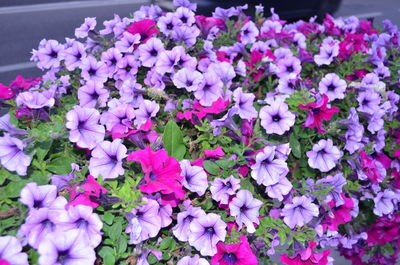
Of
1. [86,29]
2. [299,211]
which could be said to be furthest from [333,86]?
[86,29]

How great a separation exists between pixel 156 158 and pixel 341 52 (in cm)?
155

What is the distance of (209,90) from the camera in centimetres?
192

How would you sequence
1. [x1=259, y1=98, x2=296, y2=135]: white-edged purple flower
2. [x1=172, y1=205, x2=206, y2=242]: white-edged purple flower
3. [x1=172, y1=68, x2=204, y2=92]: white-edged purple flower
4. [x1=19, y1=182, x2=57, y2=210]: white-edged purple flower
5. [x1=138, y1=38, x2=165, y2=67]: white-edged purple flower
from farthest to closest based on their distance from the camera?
1. [x1=138, y1=38, x2=165, y2=67]: white-edged purple flower
2. [x1=172, y1=68, x2=204, y2=92]: white-edged purple flower
3. [x1=259, y1=98, x2=296, y2=135]: white-edged purple flower
4. [x1=172, y1=205, x2=206, y2=242]: white-edged purple flower
5. [x1=19, y1=182, x2=57, y2=210]: white-edged purple flower

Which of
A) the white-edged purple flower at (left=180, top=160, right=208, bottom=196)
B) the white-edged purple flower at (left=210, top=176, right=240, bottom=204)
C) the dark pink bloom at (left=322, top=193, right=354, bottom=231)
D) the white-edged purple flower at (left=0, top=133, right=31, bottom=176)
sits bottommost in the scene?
the dark pink bloom at (left=322, top=193, right=354, bottom=231)

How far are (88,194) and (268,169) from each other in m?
0.67

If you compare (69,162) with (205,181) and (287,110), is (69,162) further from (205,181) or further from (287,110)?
(287,110)

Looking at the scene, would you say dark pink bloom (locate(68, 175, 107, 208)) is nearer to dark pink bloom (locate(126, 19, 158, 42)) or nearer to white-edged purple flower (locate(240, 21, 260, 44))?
dark pink bloom (locate(126, 19, 158, 42))

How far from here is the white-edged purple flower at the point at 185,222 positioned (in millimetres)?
1533

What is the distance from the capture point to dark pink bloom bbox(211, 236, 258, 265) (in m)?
1.53

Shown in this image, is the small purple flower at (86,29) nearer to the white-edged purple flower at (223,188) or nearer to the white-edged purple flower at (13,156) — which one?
the white-edged purple flower at (13,156)

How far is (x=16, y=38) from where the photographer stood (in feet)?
25.5

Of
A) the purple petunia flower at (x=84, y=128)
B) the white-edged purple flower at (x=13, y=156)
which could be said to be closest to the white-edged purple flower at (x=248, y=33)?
the purple petunia flower at (x=84, y=128)

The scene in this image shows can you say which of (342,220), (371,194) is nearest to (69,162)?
(342,220)

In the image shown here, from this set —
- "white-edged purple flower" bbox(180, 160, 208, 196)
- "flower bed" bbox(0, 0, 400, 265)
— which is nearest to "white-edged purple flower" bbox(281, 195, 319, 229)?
"flower bed" bbox(0, 0, 400, 265)
